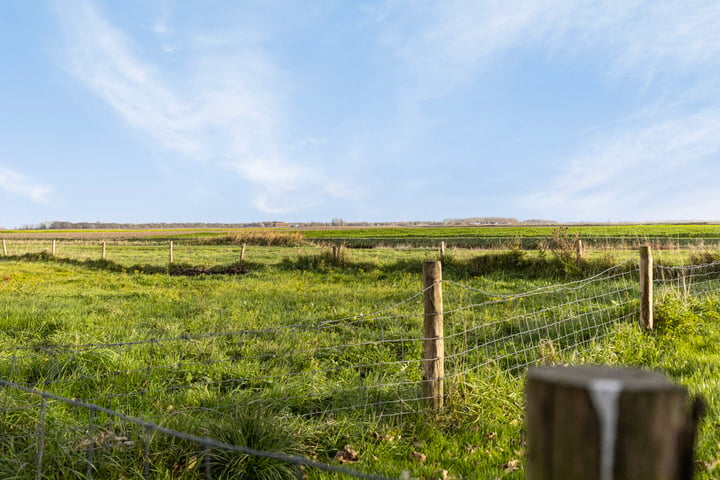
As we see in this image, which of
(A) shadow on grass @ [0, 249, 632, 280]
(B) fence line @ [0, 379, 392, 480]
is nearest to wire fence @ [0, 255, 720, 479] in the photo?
(B) fence line @ [0, 379, 392, 480]

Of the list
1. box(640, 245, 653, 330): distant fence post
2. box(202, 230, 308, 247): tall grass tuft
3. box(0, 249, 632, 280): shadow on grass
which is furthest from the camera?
box(202, 230, 308, 247): tall grass tuft

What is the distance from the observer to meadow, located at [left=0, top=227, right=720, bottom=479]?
Answer: 3.68 m

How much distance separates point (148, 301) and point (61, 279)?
27.5 feet

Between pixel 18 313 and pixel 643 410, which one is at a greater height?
pixel 643 410

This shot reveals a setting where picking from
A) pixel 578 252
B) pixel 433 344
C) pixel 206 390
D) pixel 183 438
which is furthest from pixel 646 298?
pixel 578 252

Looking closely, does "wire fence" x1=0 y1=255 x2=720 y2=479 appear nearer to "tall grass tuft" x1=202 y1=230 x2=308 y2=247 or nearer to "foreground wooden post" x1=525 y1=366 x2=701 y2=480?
"foreground wooden post" x1=525 y1=366 x2=701 y2=480

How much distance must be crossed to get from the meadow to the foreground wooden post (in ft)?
2.99

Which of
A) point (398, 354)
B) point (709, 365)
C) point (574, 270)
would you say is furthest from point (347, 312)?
point (574, 270)

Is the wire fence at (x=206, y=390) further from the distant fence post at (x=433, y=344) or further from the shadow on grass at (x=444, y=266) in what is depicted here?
the shadow on grass at (x=444, y=266)

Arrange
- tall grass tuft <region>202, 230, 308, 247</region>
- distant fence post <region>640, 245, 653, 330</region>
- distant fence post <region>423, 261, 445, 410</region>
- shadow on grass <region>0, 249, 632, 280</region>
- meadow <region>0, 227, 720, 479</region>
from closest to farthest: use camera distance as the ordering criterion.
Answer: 1. meadow <region>0, 227, 720, 479</region>
2. distant fence post <region>423, 261, 445, 410</region>
3. distant fence post <region>640, 245, 653, 330</region>
4. shadow on grass <region>0, 249, 632, 280</region>
5. tall grass tuft <region>202, 230, 308, 247</region>

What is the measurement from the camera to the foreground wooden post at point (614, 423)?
94 cm

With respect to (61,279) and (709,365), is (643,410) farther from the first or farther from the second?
(61,279)

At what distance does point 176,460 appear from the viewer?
364cm

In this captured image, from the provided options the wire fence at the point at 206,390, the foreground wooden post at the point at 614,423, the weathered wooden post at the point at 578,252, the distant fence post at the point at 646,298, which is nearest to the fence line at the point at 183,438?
the wire fence at the point at 206,390
